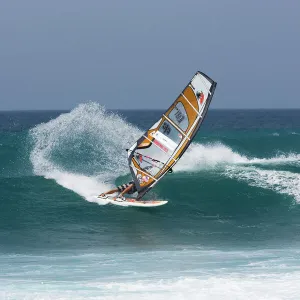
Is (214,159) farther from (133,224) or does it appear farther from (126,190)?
(133,224)

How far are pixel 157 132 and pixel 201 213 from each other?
125 inches

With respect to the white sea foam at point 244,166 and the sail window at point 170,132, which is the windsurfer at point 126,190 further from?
the white sea foam at point 244,166

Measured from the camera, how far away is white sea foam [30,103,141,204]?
2217 centimetres

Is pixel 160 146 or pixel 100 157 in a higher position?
pixel 160 146

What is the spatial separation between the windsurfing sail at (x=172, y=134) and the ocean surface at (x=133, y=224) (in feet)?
4.44

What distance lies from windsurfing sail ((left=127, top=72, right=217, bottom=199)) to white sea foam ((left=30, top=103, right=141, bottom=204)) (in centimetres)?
247

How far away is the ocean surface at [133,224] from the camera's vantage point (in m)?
11.4

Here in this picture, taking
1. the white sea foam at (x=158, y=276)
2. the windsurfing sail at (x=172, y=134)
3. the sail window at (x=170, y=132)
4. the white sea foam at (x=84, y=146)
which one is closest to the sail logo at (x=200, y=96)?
the windsurfing sail at (x=172, y=134)

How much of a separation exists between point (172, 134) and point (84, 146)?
25.5 feet

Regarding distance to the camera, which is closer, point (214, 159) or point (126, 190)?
point (126, 190)

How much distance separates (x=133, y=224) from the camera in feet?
54.4

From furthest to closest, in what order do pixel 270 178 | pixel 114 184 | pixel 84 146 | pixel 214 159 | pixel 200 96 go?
pixel 214 159, pixel 84 146, pixel 270 178, pixel 114 184, pixel 200 96

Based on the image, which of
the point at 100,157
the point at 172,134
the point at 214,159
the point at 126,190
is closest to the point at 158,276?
the point at 126,190

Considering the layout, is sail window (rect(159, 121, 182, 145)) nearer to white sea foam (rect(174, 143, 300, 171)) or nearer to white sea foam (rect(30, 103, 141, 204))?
white sea foam (rect(30, 103, 141, 204))
